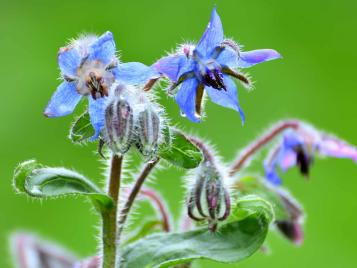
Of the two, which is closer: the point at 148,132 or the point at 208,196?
the point at 148,132

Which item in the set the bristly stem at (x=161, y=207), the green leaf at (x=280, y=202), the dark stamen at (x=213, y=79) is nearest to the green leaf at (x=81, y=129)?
the dark stamen at (x=213, y=79)

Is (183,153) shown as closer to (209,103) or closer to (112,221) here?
(112,221)

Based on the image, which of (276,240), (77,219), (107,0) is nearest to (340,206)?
(276,240)

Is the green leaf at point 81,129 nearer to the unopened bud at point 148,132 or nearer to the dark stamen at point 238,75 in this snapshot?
the unopened bud at point 148,132

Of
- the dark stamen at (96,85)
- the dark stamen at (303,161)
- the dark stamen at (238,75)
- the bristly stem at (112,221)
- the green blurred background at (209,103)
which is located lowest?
the bristly stem at (112,221)

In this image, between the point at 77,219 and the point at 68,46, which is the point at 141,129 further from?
the point at 77,219

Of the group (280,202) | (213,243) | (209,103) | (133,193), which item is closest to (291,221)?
(280,202)
